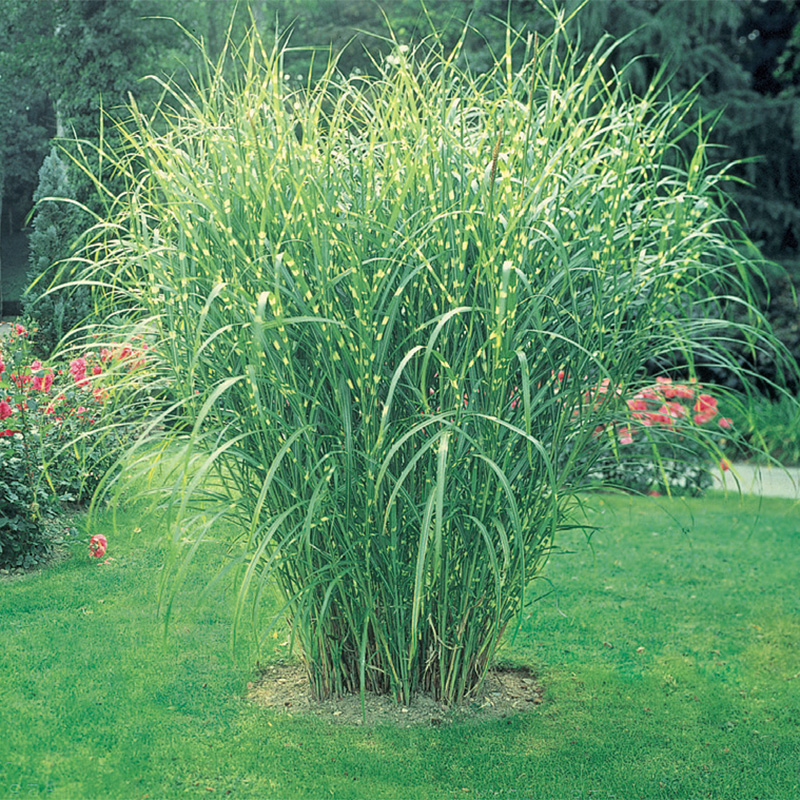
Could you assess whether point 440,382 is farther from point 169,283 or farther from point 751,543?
point 751,543

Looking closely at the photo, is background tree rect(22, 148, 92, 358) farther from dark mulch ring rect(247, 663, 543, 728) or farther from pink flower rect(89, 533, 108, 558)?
dark mulch ring rect(247, 663, 543, 728)

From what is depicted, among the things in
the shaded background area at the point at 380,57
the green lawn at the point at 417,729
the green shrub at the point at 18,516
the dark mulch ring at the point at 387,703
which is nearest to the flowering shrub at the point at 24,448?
the green shrub at the point at 18,516

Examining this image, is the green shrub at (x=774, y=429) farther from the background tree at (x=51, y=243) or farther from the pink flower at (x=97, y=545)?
the pink flower at (x=97, y=545)

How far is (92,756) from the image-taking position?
227 cm

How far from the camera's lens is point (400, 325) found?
2322 mm

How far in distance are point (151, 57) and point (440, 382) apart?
451cm

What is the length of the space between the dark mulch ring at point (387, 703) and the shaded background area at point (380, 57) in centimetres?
166

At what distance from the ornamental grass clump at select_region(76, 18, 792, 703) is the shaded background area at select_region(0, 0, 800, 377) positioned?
23.2 inches

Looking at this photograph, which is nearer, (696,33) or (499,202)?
(499,202)

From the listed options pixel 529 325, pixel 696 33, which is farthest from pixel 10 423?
pixel 696 33

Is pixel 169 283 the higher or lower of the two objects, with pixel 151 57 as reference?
lower

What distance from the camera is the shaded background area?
17.8 ft

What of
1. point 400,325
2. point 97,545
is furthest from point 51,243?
point 400,325

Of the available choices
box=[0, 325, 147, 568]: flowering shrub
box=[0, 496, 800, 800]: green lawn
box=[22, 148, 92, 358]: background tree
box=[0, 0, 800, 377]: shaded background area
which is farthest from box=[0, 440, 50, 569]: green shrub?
box=[22, 148, 92, 358]: background tree
